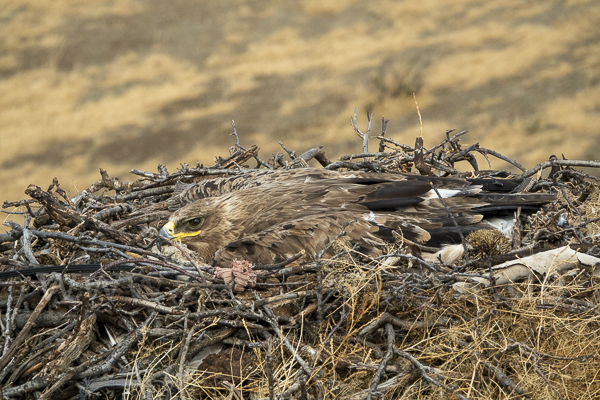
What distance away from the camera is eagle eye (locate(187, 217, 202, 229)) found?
371 centimetres

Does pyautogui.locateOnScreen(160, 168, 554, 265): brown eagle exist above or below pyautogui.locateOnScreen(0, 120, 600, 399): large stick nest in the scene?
above

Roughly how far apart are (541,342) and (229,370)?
150 cm

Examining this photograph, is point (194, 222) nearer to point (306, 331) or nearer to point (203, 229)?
point (203, 229)

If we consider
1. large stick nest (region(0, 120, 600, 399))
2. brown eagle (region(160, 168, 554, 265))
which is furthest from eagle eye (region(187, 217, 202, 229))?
large stick nest (region(0, 120, 600, 399))

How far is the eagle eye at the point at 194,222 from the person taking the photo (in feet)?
12.2

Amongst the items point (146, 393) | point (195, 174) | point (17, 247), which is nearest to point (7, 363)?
point (146, 393)

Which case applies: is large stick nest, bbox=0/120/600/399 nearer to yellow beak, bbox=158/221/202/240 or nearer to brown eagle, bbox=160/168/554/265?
brown eagle, bbox=160/168/554/265

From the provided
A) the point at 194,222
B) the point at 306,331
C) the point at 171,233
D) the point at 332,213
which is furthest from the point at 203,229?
the point at 306,331

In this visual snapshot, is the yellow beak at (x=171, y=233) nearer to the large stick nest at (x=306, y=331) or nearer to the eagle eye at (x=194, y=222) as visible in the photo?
the eagle eye at (x=194, y=222)

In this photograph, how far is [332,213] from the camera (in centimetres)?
330

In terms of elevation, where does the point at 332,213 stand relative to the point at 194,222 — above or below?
below

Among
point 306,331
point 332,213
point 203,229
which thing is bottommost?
point 306,331

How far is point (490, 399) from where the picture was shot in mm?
2469

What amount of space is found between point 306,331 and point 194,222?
1301 mm
